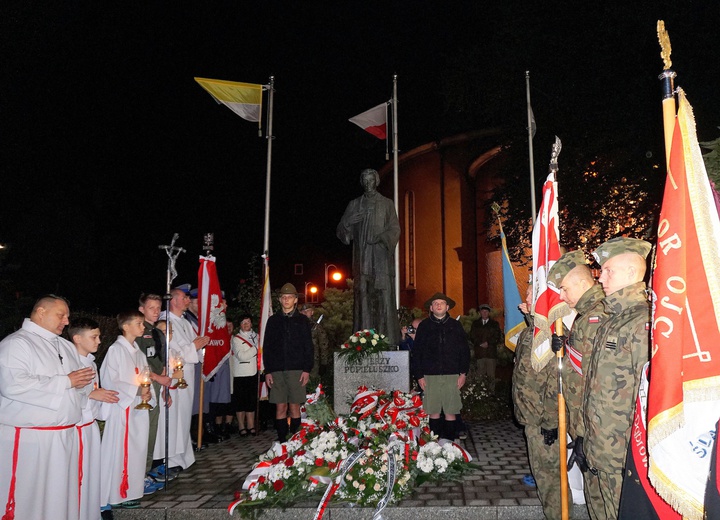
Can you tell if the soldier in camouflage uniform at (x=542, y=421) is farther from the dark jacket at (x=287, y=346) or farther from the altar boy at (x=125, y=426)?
the altar boy at (x=125, y=426)

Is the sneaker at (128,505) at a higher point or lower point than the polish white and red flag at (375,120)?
lower

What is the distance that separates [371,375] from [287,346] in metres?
1.32

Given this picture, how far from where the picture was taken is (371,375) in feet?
25.5

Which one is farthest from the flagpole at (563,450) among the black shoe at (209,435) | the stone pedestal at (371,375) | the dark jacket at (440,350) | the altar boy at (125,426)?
the black shoe at (209,435)

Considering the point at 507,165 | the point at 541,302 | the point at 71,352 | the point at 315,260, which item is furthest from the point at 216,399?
the point at 315,260

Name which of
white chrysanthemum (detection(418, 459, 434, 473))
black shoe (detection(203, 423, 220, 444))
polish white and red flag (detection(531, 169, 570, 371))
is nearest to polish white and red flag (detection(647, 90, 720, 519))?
polish white and red flag (detection(531, 169, 570, 371))

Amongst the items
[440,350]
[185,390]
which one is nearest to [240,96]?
[185,390]

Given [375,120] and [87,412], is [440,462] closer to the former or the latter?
[87,412]

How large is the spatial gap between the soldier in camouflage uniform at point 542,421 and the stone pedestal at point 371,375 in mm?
2629

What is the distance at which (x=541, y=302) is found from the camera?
4707mm

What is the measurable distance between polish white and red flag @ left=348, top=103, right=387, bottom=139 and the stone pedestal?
789 cm

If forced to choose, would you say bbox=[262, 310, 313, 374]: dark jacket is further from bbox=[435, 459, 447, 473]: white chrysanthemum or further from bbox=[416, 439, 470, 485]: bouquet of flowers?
bbox=[435, 459, 447, 473]: white chrysanthemum

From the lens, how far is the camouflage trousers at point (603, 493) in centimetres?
319

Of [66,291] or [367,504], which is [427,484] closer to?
[367,504]
